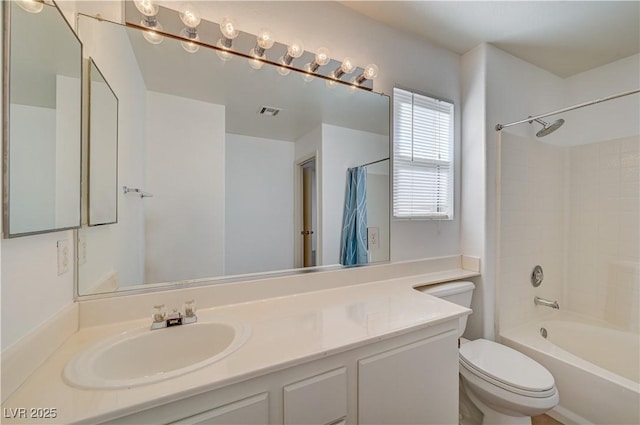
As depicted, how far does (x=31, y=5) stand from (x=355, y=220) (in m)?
1.51

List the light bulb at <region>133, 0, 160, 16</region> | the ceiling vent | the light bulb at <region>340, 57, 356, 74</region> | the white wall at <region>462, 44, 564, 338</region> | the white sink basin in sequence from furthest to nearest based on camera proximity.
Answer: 1. the white wall at <region>462, 44, 564, 338</region>
2. the light bulb at <region>340, 57, 356, 74</region>
3. the ceiling vent
4. the light bulb at <region>133, 0, 160, 16</region>
5. the white sink basin

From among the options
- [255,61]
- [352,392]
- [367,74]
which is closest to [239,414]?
[352,392]

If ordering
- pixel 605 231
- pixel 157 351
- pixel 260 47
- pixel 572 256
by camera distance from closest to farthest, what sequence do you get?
pixel 157 351 < pixel 260 47 < pixel 605 231 < pixel 572 256

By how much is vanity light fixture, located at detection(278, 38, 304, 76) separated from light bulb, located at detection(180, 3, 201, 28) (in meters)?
0.40

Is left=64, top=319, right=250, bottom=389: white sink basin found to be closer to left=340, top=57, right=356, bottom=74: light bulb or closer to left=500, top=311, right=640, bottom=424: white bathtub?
left=340, top=57, right=356, bottom=74: light bulb

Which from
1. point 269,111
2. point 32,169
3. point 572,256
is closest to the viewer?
point 32,169

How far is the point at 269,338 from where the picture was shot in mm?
929

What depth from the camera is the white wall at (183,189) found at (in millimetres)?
1157

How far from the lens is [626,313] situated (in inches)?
A: 77.7

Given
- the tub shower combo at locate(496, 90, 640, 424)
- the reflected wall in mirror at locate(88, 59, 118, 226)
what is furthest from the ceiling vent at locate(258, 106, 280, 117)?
the tub shower combo at locate(496, 90, 640, 424)

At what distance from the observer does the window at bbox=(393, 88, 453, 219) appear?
1784 millimetres

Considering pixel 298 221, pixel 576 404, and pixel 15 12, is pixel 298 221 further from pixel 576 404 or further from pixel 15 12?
pixel 576 404

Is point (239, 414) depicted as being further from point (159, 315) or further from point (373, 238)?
point (373, 238)

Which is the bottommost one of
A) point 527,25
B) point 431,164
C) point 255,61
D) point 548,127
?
point 431,164
